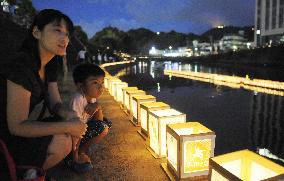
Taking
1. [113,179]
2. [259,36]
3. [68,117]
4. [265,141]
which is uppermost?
[259,36]

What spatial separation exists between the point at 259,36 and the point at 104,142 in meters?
74.4

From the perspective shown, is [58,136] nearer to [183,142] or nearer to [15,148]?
[15,148]

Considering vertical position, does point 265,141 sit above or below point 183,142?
below

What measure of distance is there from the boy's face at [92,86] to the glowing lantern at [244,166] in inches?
67.6

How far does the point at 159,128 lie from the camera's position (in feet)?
12.7

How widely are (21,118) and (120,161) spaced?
7.07 ft

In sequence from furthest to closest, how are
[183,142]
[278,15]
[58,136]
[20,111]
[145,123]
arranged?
[278,15], [145,123], [183,142], [58,136], [20,111]

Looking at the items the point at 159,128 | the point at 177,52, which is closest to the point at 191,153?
the point at 159,128

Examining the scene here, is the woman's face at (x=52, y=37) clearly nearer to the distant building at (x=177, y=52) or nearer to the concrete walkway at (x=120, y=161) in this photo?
the concrete walkway at (x=120, y=161)

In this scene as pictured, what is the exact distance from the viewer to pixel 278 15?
60.1 meters

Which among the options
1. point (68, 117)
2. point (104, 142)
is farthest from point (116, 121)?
point (68, 117)

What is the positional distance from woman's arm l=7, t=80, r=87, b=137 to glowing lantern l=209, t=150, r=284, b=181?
54.8 inches

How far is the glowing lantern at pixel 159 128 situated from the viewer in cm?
385

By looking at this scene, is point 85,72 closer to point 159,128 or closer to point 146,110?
point 159,128
